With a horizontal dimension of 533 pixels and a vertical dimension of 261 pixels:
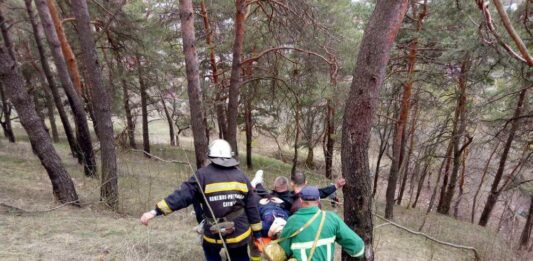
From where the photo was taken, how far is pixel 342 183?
357 centimetres

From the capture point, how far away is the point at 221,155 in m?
3.46

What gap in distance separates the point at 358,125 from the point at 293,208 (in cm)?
156

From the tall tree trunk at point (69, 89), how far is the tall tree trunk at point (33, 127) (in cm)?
194

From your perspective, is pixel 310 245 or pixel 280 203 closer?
pixel 310 245

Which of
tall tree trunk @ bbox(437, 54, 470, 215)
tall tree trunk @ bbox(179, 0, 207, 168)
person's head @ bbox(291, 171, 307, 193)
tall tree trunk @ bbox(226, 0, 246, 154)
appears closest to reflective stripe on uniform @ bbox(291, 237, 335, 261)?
person's head @ bbox(291, 171, 307, 193)

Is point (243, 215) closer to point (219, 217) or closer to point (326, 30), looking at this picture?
point (219, 217)

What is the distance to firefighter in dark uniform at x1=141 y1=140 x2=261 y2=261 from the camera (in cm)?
331

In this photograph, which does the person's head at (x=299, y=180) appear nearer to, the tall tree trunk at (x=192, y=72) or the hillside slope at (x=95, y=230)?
the hillside slope at (x=95, y=230)

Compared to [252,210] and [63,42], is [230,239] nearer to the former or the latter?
[252,210]

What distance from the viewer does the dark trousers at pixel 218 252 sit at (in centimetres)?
360

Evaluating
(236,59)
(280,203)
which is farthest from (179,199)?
A: (236,59)

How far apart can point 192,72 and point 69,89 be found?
143 inches

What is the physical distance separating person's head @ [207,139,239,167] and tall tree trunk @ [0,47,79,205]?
333cm

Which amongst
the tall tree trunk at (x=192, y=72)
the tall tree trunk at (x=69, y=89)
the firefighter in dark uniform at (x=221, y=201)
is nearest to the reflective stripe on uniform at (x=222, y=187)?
the firefighter in dark uniform at (x=221, y=201)
